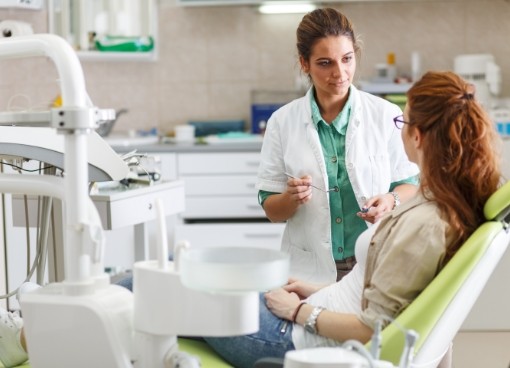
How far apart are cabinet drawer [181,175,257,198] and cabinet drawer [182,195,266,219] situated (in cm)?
3

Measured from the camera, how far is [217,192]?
14.5 ft

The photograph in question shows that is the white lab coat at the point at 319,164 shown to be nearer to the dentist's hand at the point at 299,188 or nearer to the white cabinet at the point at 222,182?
the dentist's hand at the point at 299,188

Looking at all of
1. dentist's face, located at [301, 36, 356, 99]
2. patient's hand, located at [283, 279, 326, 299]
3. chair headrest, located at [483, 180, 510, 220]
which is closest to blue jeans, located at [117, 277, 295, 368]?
patient's hand, located at [283, 279, 326, 299]

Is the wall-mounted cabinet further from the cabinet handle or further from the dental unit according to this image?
the dental unit

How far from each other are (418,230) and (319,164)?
774mm

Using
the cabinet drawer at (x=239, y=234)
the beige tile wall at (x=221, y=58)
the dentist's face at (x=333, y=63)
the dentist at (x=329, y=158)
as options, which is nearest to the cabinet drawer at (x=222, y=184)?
the cabinet drawer at (x=239, y=234)

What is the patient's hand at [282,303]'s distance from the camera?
1.99 metres

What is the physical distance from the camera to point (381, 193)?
2.53 m

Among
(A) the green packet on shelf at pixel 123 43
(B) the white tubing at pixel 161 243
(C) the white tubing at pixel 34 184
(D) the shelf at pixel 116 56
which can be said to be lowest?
(B) the white tubing at pixel 161 243

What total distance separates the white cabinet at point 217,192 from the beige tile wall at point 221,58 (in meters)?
0.64

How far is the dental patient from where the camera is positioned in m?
1.77

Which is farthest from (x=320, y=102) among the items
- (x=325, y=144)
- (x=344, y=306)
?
(x=344, y=306)

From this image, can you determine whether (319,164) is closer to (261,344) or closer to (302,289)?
(302,289)

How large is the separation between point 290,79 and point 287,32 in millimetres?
250
